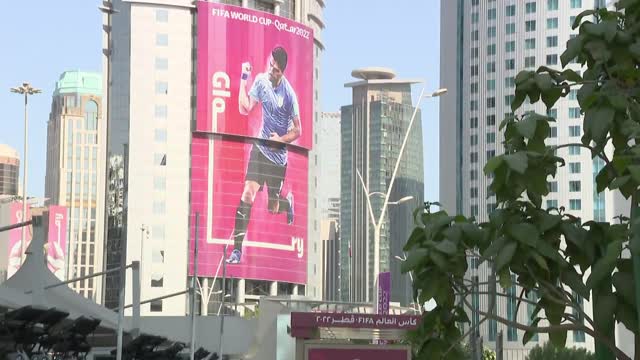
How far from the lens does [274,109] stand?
161875 mm

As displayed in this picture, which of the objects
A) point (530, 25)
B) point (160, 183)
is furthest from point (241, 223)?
point (530, 25)

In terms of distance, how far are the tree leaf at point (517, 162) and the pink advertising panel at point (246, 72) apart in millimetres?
155479

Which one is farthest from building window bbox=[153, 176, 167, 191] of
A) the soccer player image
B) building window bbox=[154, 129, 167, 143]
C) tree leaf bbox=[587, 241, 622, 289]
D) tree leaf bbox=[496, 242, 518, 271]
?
tree leaf bbox=[587, 241, 622, 289]

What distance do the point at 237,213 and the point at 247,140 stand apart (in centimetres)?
885

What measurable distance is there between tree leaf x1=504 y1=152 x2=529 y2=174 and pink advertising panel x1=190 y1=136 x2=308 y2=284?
6088 inches

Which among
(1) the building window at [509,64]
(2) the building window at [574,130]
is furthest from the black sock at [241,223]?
(2) the building window at [574,130]

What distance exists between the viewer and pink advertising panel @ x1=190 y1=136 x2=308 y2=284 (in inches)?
6309

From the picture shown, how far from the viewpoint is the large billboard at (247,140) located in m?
161

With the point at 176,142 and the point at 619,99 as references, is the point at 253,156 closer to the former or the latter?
the point at 176,142

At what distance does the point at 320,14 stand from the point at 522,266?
18591cm

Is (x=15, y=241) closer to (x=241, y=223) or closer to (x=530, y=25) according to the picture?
(x=241, y=223)

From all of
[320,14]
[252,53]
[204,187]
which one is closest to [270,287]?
[204,187]

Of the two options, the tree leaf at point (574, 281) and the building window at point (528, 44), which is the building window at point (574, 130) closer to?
the building window at point (528, 44)

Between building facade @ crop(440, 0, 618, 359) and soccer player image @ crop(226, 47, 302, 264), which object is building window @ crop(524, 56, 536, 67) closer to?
building facade @ crop(440, 0, 618, 359)
